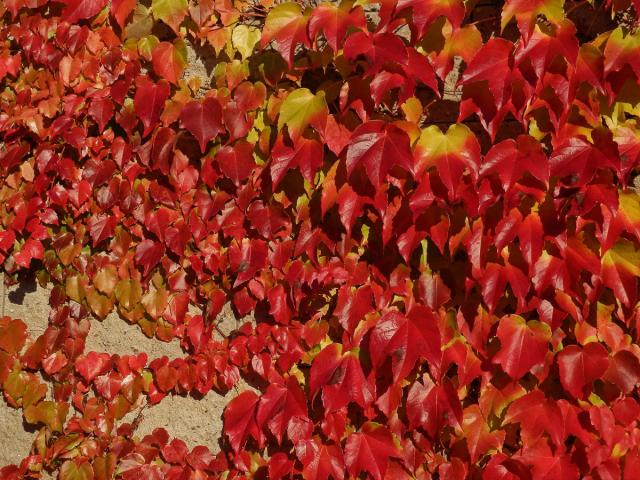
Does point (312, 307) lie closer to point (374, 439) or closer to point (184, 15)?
point (374, 439)

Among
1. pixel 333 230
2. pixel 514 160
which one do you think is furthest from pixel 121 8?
pixel 514 160

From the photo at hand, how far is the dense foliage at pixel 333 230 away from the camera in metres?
1.89

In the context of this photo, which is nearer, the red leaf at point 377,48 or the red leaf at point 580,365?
the red leaf at point 377,48

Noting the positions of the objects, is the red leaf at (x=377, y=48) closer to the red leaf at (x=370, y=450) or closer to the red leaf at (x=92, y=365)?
the red leaf at (x=370, y=450)

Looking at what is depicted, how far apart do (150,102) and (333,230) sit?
30.6 inches

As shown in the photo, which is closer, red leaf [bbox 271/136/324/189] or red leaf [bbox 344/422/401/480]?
red leaf [bbox 271/136/324/189]

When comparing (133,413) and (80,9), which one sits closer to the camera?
(80,9)

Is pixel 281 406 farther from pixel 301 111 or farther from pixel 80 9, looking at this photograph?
pixel 80 9

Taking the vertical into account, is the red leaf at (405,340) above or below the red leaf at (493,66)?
below

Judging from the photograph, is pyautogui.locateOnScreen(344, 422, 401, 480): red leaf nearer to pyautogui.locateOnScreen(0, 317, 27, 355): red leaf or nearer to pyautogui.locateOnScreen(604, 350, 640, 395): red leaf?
pyautogui.locateOnScreen(604, 350, 640, 395): red leaf

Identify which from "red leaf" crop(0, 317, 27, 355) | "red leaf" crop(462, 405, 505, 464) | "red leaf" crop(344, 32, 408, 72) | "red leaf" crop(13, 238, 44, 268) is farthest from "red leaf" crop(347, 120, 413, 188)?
"red leaf" crop(0, 317, 27, 355)

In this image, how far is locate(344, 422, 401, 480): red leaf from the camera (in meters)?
2.14

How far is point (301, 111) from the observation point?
2029 mm

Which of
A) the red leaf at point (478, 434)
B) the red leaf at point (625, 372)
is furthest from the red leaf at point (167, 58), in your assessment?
the red leaf at point (625, 372)
